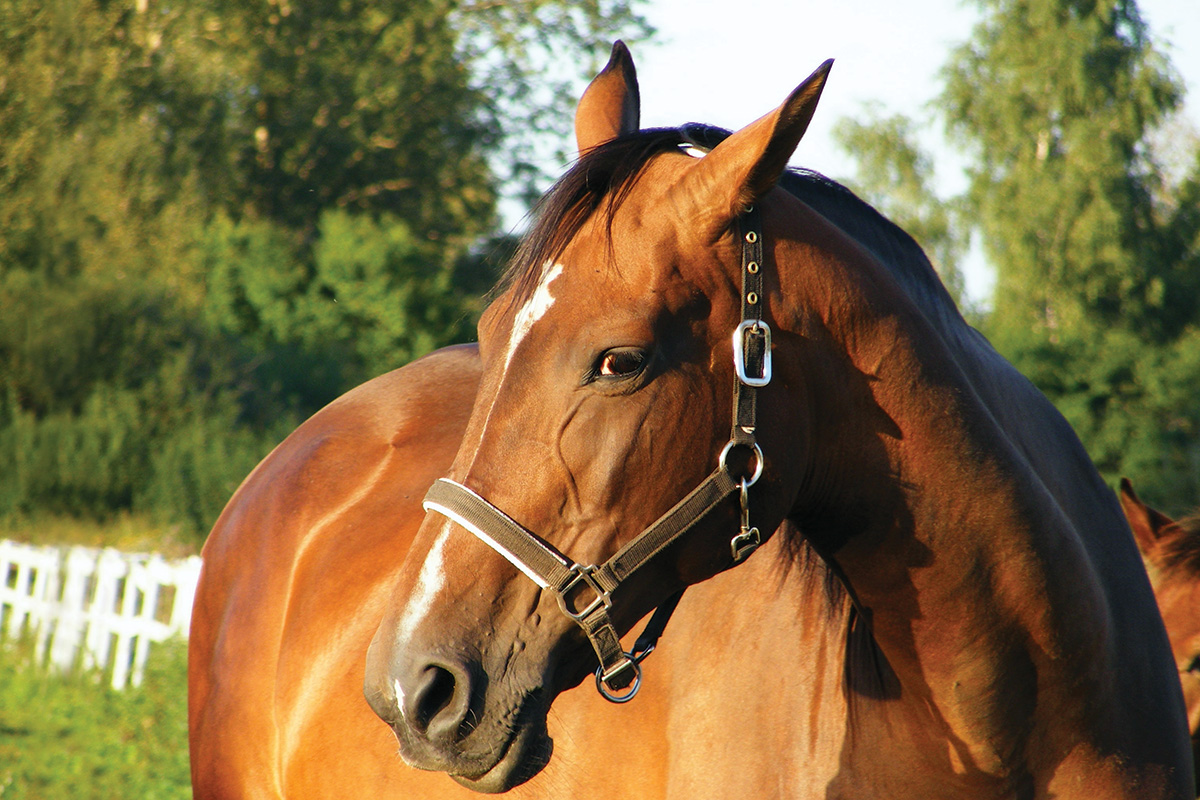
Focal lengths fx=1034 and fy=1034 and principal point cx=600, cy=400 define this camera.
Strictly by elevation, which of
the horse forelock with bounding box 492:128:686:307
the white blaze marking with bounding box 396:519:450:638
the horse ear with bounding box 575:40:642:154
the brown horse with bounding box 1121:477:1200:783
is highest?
the horse ear with bounding box 575:40:642:154

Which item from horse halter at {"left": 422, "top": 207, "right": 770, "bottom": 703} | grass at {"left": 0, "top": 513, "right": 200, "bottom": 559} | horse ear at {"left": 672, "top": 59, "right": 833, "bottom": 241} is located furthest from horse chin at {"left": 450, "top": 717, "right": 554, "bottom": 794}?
grass at {"left": 0, "top": 513, "right": 200, "bottom": 559}

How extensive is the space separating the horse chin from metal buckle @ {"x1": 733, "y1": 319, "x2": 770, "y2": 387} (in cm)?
63

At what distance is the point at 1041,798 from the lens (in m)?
1.82

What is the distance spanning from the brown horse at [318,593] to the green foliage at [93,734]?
221cm

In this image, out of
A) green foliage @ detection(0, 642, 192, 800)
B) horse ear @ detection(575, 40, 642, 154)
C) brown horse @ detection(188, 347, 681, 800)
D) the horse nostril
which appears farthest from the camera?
green foliage @ detection(0, 642, 192, 800)

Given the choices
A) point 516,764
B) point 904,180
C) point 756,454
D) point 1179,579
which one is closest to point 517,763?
point 516,764

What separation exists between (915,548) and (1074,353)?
16097 mm

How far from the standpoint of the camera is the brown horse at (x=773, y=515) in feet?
5.29

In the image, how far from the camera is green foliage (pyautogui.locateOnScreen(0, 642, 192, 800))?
5.37 metres

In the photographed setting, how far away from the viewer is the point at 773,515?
1.73 m

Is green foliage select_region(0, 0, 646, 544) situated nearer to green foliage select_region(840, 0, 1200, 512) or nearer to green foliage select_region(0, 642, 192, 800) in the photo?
green foliage select_region(0, 642, 192, 800)

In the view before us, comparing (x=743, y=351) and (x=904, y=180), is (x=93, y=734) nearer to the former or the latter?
(x=743, y=351)

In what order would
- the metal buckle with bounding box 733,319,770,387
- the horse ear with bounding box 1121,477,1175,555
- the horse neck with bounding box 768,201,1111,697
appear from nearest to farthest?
1. the metal buckle with bounding box 733,319,770,387
2. the horse neck with bounding box 768,201,1111,697
3. the horse ear with bounding box 1121,477,1175,555

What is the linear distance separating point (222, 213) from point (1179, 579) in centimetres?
2154
